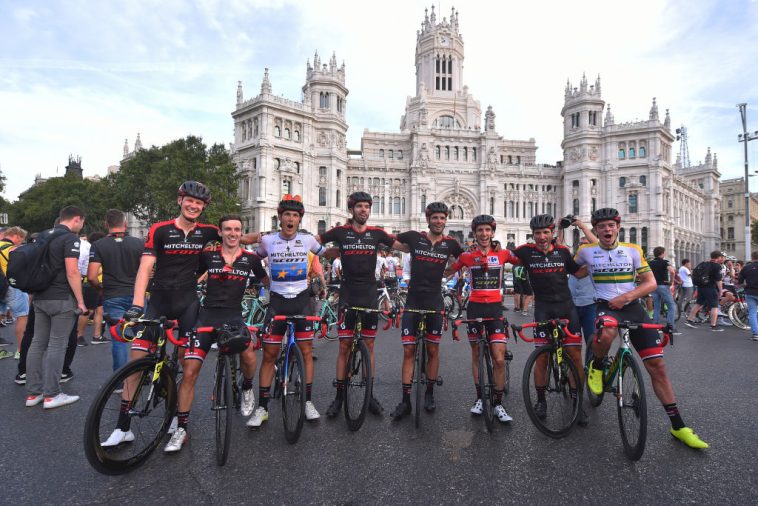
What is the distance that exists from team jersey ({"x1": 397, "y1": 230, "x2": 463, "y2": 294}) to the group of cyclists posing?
0.01m

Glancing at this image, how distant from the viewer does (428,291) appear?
5.28m

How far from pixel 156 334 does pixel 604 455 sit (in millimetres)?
4290

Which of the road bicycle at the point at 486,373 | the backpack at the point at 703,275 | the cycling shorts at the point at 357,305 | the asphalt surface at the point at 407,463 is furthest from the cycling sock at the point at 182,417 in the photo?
the backpack at the point at 703,275

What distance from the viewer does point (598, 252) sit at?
4977mm

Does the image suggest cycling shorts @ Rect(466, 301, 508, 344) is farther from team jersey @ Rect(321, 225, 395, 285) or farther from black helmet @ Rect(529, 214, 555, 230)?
team jersey @ Rect(321, 225, 395, 285)

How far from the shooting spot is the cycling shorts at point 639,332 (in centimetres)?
433

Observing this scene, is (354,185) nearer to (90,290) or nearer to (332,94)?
(332,94)

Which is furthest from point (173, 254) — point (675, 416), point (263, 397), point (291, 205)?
point (675, 416)

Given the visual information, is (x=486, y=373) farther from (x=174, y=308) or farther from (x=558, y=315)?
(x=174, y=308)

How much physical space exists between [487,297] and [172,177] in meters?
36.9

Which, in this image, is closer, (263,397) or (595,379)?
(263,397)

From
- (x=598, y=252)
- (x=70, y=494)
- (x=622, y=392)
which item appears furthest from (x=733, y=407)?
(x=70, y=494)

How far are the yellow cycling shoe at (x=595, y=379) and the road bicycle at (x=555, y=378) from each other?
43 cm

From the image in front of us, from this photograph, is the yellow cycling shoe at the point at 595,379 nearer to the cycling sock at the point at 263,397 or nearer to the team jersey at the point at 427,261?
the team jersey at the point at 427,261
